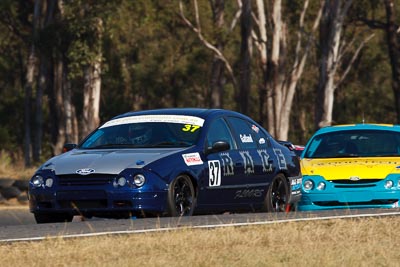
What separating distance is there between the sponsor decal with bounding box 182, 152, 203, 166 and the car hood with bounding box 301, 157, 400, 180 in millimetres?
2511

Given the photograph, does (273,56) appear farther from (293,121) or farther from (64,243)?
(293,121)

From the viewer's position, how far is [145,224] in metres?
11.3

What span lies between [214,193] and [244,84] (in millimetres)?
28797

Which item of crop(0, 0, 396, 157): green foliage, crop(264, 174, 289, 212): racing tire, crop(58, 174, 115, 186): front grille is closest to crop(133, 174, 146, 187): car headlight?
crop(58, 174, 115, 186): front grille

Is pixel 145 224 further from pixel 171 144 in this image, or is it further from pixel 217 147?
pixel 217 147

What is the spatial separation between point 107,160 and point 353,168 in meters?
3.75

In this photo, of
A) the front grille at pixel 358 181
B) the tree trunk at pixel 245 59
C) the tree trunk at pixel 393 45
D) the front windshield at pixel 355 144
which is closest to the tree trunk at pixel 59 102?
the tree trunk at pixel 245 59

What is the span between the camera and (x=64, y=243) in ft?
32.4

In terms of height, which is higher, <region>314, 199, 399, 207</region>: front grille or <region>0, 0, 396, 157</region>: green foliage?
<region>314, 199, 399, 207</region>: front grille

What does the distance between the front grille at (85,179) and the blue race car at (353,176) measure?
3612 mm

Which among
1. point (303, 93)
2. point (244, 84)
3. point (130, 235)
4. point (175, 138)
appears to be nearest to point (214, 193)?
point (175, 138)

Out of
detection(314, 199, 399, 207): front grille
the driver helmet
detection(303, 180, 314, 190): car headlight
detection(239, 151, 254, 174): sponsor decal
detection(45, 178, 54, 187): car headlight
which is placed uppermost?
the driver helmet

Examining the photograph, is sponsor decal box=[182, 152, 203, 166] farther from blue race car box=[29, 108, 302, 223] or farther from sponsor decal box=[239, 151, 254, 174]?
sponsor decal box=[239, 151, 254, 174]

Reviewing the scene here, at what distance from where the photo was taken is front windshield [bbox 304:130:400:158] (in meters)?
15.9
